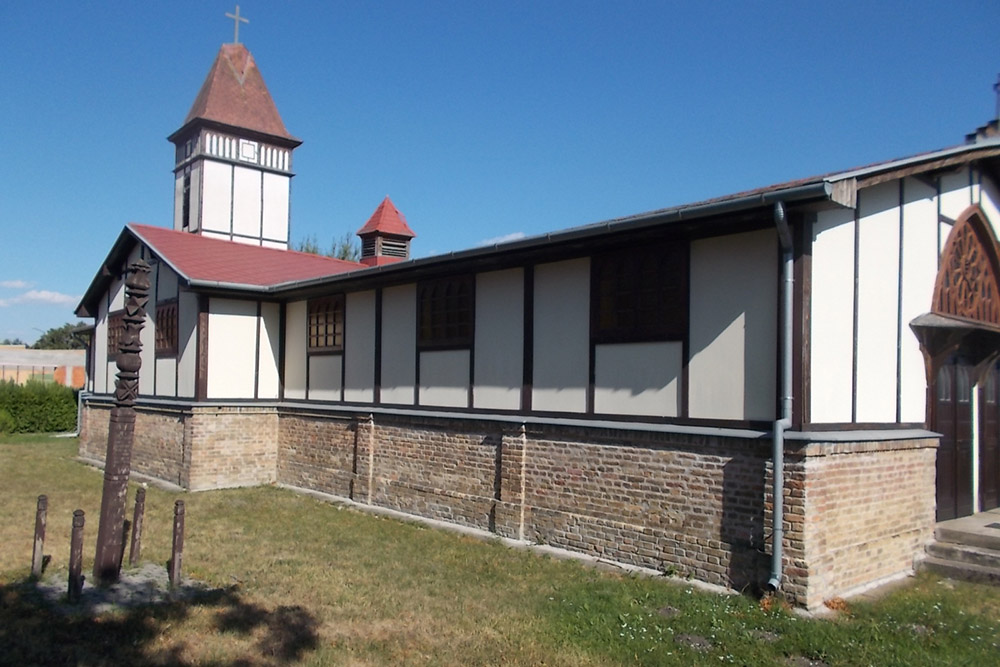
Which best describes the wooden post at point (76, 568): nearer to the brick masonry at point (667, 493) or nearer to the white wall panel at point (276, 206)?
the brick masonry at point (667, 493)

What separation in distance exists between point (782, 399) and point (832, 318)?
1.09 m

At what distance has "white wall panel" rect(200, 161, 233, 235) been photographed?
2350 centimetres

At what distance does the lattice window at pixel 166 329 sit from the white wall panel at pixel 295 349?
8.15 feet

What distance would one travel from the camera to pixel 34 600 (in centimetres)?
756

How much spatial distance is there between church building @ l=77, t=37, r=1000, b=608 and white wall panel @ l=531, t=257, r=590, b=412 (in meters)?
0.04

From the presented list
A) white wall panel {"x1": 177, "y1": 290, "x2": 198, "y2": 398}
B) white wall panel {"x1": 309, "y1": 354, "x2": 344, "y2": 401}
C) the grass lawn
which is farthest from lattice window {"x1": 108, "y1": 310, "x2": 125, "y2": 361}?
the grass lawn

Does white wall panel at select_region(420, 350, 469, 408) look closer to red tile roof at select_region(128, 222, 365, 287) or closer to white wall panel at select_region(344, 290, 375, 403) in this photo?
white wall panel at select_region(344, 290, 375, 403)

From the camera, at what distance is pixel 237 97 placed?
2508 cm

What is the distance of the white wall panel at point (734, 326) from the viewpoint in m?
8.12

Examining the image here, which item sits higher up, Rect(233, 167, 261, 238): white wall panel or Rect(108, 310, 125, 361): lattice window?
Rect(233, 167, 261, 238): white wall panel

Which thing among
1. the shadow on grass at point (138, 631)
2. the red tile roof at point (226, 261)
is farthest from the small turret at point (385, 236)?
the shadow on grass at point (138, 631)

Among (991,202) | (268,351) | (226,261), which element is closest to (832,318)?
(991,202)

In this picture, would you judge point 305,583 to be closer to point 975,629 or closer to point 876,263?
point 975,629

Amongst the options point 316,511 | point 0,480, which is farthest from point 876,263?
point 0,480
